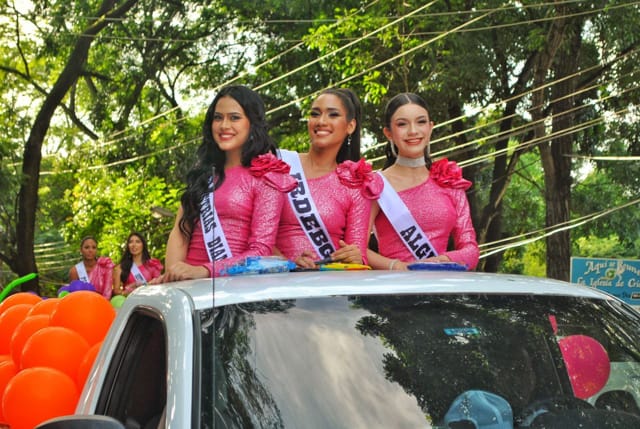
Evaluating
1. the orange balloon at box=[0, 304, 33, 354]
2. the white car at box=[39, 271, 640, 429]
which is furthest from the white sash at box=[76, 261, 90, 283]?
the white car at box=[39, 271, 640, 429]

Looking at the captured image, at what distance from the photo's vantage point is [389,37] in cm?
1755

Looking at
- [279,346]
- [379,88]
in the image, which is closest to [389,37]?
[379,88]

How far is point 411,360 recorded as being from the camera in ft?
9.07

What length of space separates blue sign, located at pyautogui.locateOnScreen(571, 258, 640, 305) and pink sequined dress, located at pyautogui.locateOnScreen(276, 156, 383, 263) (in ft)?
35.6

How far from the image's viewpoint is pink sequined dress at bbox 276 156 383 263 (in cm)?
481

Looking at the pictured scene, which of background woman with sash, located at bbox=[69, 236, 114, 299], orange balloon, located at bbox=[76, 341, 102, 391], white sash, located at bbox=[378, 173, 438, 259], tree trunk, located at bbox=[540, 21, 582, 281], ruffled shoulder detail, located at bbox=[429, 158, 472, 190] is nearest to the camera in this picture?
orange balloon, located at bbox=[76, 341, 102, 391]

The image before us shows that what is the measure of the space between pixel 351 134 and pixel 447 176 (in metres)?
0.53

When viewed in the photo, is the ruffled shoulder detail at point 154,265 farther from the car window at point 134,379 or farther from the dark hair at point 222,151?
the car window at point 134,379

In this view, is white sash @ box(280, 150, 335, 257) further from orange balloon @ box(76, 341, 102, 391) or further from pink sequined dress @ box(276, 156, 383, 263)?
orange balloon @ box(76, 341, 102, 391)

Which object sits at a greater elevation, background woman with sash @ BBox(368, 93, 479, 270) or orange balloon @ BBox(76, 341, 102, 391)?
background woman with sash @ BBox(368, 93, 479, 270)

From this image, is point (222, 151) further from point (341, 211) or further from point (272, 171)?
point (341, 211)

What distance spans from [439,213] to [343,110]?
661 millimetres

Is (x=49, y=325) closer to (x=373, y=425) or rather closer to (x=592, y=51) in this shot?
(x=373, y=425)

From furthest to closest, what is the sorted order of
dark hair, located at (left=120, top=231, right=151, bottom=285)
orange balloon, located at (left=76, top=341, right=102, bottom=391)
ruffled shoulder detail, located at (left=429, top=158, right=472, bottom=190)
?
1. dark hair, located at (left=120, top=231, right=151, bottom=285)
2. ruffled shoulder detail, located at (left=429, top=158, right=472, bottom=190)
3. orange balloon, located at (left=76, top=341, right=102, bottom=391)
